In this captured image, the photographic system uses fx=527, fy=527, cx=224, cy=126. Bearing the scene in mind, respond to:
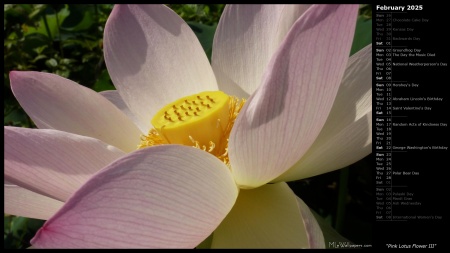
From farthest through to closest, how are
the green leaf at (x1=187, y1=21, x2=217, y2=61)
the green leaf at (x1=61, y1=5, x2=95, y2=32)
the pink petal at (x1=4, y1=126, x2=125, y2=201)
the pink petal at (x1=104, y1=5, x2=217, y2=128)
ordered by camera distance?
1. the green leaf at (x1=61, y1=5, x2=95, y2=32)
2. the green leaf at (x1=187, y1=21, x2=217, y2=61)
3. the pink petal at (x1=104, y1=5, x2=217, y2=128)
4. the pink petal at (x1=4, y1=126, x2=125, y2=201)

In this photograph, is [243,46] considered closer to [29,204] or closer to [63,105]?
[63,105]

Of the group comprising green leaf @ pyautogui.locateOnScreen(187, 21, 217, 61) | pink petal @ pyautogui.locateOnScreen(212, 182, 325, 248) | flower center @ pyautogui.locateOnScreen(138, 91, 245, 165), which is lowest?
pink petal @ pyautogui.locateOnScreen(212, 182, 325, 248)

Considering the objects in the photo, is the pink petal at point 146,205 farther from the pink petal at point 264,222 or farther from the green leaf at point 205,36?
the green leaf at point 205,36

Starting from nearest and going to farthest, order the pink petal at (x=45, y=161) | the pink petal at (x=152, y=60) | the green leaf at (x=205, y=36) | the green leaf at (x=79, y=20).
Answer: the pink petal at (x=45, y=161)
the pink petal at (x=152, y=60)
the green leaf at (x=205, y=36)
the green leaf at (x=79, y=20)

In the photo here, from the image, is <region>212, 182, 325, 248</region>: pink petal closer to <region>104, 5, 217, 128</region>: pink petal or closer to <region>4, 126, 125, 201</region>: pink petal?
<region>4, 126, 125, 201</region>: pink petal

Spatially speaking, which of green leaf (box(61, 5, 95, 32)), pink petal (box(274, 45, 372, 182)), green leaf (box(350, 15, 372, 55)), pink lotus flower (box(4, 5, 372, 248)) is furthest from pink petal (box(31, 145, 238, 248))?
green leaf (box(61, 5, 95, 32))

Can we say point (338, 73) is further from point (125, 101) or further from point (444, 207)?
point (125, 101)

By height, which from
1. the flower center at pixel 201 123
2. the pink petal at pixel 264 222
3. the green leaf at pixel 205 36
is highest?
the green leaf at pixel 205 36

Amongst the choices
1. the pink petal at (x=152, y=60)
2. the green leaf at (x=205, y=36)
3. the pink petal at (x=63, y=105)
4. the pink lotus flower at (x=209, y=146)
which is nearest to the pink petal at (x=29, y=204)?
the pink lotus flower at (x=209, y=146)
